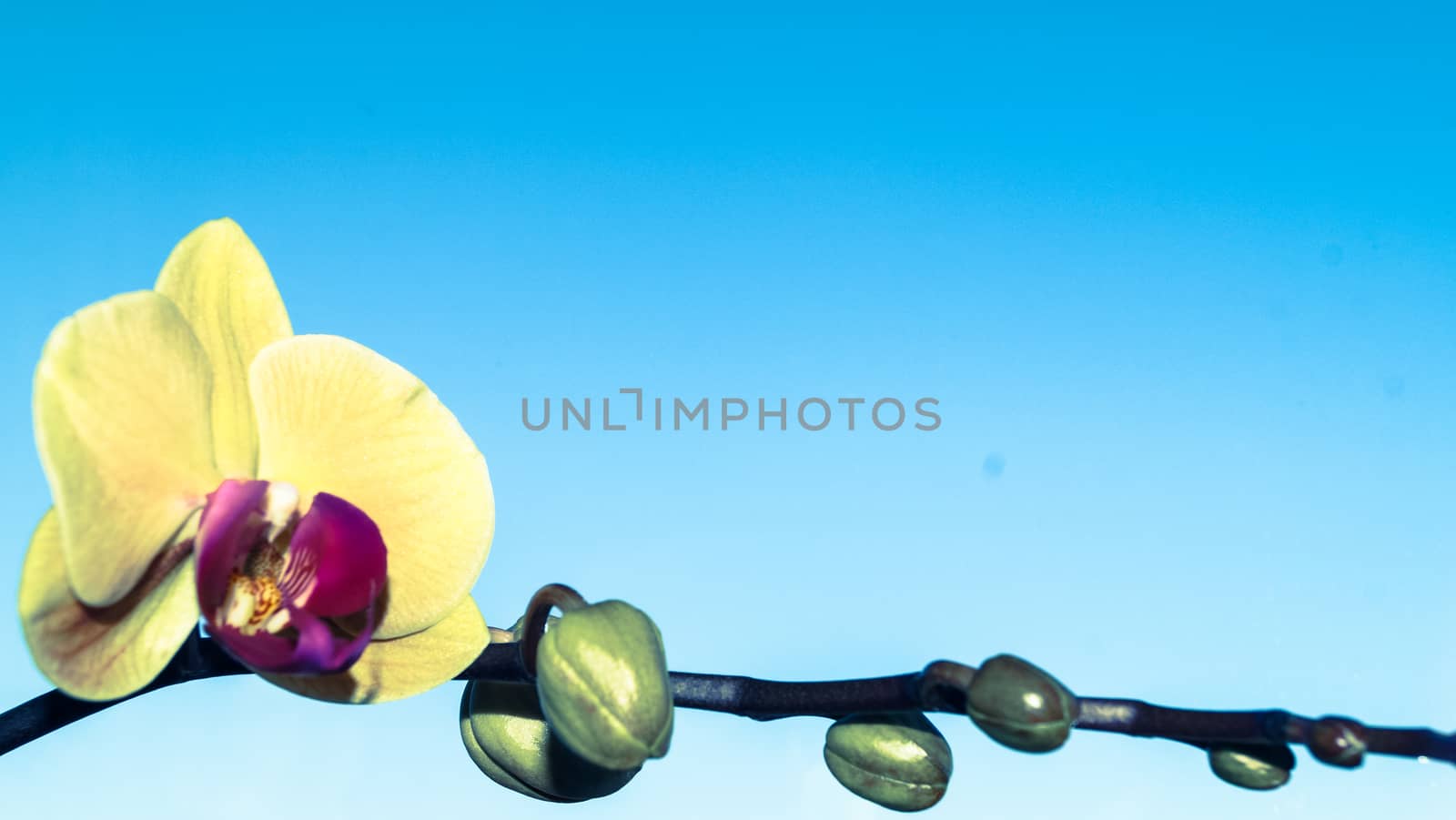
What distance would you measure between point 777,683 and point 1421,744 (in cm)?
30

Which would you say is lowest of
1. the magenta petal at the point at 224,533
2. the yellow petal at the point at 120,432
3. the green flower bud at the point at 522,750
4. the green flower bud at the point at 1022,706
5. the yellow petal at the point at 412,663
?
the green flower bud at the point at 522,750

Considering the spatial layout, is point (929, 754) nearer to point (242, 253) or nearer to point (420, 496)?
point (420, 496)

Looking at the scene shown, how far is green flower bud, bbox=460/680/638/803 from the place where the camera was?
2.21 ft

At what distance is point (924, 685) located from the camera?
49 centimetres

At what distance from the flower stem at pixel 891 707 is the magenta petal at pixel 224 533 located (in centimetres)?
6

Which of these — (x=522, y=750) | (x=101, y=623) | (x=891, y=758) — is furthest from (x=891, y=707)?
(x=101, y=623)

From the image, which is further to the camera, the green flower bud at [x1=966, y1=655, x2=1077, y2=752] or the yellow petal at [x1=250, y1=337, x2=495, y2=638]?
the yellow petal at [x1=250, y1=337, x2=495, y2=638]

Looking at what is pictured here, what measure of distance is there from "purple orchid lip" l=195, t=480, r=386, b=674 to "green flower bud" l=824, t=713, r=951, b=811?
0.93 feet

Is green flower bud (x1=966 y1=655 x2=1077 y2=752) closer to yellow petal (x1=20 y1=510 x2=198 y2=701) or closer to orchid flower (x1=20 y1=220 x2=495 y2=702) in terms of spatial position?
orchid flower (x1=20 y1=220 x2=495 y2=702)

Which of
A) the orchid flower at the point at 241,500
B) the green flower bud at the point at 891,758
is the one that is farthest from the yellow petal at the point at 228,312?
the green flower bud at the point at 891,758

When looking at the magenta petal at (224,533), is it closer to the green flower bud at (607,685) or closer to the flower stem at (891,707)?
the flower stem at (891,707)

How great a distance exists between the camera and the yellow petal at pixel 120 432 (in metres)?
0.47

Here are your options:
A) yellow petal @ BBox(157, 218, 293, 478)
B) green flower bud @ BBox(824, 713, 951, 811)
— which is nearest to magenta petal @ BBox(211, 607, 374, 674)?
yellow petal @ BBox(157, 218, 293, 478)

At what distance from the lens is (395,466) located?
645 mm
